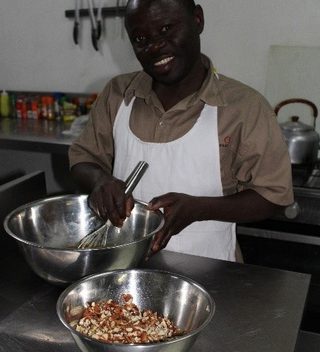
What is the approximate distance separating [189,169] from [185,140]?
78mm

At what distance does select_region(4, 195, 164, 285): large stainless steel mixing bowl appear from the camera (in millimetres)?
909

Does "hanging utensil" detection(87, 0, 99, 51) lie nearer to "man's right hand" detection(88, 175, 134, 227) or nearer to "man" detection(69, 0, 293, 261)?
"man" detection(69, 0, 293, 261)

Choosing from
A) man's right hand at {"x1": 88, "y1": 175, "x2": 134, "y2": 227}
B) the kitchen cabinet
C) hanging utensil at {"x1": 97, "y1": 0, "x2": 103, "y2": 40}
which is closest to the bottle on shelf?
the kitchen cabinet

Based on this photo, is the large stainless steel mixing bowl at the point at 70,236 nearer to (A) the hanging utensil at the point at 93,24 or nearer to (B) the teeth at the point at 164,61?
(B) the teeth at the point at 164,61

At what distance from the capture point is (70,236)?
45.2 inches

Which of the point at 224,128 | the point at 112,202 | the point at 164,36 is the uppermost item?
the point at 164,36

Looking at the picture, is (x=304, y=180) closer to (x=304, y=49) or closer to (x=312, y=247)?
(x=312, y=247)

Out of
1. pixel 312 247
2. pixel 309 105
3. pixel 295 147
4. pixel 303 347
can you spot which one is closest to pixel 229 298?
pixel 303 347

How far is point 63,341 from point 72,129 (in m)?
1.65

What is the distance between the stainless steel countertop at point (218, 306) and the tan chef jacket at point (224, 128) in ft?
0.83

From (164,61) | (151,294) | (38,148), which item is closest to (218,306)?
(151,294)

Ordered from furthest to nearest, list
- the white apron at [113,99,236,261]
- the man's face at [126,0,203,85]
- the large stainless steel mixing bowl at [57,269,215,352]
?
the white apron at [113,99,236,261] → the man's face at [126,0,203,85] → the large stainless steel mixing bowl at [57,269,215,352]

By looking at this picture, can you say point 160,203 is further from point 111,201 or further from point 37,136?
point 37,136

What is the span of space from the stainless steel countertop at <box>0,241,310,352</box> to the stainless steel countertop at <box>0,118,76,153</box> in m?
1.08
